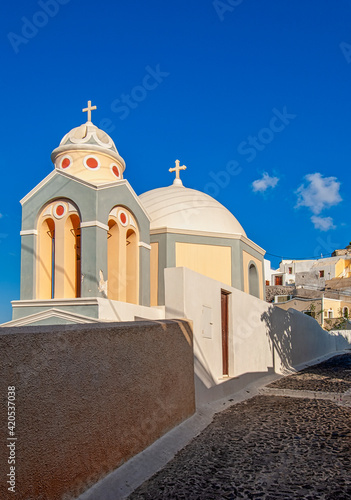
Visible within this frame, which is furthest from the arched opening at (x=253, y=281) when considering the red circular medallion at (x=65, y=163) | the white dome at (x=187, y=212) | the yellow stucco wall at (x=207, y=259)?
the red circular medallion at (x=65, y=163)

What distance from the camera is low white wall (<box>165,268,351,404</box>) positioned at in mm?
6719

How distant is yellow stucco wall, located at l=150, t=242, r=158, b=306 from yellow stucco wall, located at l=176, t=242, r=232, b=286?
23.7 inches

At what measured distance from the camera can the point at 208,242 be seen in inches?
528

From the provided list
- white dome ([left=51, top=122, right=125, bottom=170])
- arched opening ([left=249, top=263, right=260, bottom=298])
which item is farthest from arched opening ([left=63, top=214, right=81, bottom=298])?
arched opening ([left=249, top=263, right=260, bottom=298])

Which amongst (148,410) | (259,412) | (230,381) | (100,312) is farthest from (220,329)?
(148,410)

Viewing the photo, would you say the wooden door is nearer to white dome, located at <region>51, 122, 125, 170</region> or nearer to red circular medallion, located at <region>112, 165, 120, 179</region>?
red circular medallion, located at <region>112, 165, 120, 179</region>

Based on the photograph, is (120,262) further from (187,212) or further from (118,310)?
(187,212)

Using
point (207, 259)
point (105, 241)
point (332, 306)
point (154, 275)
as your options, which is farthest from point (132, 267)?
point (332, 306)

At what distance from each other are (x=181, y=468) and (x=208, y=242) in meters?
9.44

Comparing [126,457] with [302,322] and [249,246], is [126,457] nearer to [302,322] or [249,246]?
[249,246]

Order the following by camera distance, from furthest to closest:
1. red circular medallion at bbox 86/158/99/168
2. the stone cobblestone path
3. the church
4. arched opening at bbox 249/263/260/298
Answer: arched opening at bbox 249/263/260/298
red circular medallion at bbox 86/158/99/168
the church
the stone cobblestone path

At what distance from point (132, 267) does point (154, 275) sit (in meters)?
1.10

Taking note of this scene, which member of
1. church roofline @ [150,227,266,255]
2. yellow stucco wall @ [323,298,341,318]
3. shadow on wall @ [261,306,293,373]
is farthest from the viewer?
yellow stucco wall @ [323,298,341,318]

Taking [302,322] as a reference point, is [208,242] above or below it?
above
